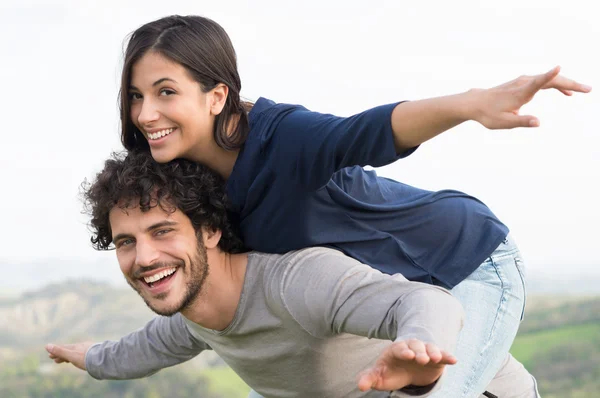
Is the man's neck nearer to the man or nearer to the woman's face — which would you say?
the man

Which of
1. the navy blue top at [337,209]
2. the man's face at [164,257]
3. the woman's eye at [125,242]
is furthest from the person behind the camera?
the woman's eye at [125,242]

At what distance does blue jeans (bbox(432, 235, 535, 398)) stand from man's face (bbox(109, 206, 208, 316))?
101 centimetres

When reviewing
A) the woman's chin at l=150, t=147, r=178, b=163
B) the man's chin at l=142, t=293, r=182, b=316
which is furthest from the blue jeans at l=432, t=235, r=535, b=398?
the woman's chin at l=150, t=147, r=178, b=163

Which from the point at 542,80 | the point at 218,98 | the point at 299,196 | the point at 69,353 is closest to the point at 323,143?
the point at 299,196

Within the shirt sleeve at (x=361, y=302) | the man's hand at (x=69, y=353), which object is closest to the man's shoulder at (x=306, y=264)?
the shirt sleeve at (x=361, y=302)

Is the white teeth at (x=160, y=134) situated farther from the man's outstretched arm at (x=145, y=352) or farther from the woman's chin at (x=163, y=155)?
the man's outstretched arm at (x=145, y=352)

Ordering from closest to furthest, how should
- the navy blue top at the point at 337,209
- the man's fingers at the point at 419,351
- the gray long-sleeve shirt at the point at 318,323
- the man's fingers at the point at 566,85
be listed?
the man's fingers at the point at 419,351 → the man's fingers at the point at 566,85 → the gray long-sleeve shirt at the point at 318,323 → the navy blue top at the point at 337,209

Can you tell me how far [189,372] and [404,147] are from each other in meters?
12.3

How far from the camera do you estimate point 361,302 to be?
2.61 metres

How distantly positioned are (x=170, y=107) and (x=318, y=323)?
37.0 inches

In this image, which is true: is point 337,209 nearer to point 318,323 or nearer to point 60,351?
point 318,323

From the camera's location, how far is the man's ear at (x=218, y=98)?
3037mm

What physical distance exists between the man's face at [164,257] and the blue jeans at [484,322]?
1.01 m

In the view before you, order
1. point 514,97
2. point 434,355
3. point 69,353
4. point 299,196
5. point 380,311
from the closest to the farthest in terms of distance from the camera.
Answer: point 434,355, point 514,97, point 380,311, point 299,196, point 69,353
